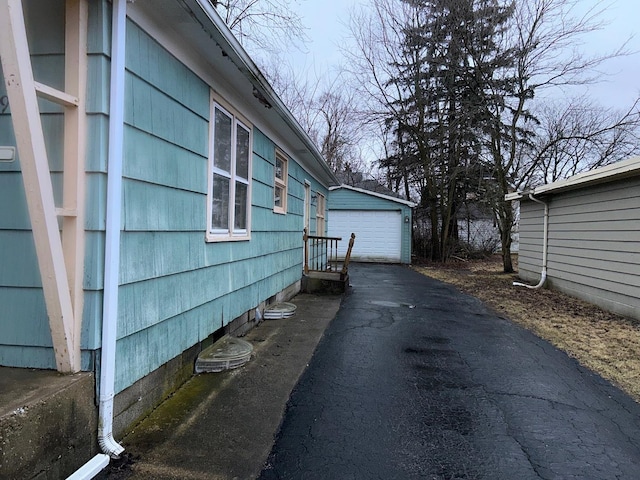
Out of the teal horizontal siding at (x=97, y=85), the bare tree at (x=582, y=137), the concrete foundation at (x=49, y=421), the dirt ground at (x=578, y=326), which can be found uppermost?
the bare tree at (x=582, y=137)

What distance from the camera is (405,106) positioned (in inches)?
701

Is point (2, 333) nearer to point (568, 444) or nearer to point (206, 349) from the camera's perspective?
point (206, 349)

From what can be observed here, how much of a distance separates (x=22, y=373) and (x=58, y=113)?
4.62ft

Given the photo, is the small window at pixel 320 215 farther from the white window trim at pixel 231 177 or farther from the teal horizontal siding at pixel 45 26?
the teal horizontal siding at pixel 45 26

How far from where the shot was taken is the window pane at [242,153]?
4664 millimetres

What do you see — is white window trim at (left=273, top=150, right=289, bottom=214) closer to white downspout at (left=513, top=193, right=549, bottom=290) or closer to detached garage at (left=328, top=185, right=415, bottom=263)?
white downspout at (left=513, top=193, right=549, bottom=290)

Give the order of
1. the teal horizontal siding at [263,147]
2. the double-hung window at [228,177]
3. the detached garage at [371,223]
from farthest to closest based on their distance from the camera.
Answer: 1. the detached garage at [371,223]
2. the teal horizontal siding at [263,147]
3. the double-hung window at [228,177]

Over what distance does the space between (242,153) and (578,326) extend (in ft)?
17.9

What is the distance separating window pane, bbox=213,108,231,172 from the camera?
13.2 feet

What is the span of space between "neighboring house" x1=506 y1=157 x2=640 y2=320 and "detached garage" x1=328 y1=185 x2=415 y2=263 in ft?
21.9

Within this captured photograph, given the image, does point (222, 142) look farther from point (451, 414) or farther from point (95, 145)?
point (451, 414)

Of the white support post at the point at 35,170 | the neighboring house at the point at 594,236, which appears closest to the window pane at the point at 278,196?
the white support post at the point at 35,170

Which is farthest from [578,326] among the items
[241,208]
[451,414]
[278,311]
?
[241,208]

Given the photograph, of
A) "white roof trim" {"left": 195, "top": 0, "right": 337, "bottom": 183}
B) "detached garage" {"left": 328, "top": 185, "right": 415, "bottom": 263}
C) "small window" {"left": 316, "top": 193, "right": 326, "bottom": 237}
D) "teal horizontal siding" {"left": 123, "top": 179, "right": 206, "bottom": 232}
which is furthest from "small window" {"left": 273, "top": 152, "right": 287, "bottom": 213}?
"detached garage" {"left": 328, "top": 185, "right": 415, "bottom": 263}
